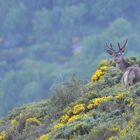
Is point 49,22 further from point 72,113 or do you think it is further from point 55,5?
point 72,113

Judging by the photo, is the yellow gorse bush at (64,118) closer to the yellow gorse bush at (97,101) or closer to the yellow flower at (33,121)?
the yellow gorse bush at (97,101)

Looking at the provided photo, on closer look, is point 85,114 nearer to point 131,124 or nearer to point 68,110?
point 68,110

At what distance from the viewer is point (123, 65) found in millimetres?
20344

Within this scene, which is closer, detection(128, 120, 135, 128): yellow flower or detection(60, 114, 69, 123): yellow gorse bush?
detection(128, 120, 135, 128): yellow flower

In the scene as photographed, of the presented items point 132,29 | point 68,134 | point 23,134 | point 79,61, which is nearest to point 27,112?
point 23,134

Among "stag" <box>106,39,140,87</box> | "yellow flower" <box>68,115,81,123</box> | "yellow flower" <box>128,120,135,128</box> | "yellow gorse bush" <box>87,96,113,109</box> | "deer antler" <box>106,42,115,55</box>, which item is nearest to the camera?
"yellow flower" <box>128,120,135,128</box>

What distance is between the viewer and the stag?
1788 cm

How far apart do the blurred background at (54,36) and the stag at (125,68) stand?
98692 mm

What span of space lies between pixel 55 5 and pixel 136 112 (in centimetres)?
15892

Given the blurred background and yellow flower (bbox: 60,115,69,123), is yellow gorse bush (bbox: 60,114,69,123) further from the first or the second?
the blurred background

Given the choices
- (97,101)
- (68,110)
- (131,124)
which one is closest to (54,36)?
(68,110)

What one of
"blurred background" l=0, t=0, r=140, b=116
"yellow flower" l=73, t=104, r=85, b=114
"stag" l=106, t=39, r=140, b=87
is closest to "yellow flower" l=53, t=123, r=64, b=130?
"yellow flower" l=73, t=104, r=85, b=114

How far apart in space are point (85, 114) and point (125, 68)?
4375 mm

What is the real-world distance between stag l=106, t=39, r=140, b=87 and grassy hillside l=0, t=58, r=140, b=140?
0.71 feet
